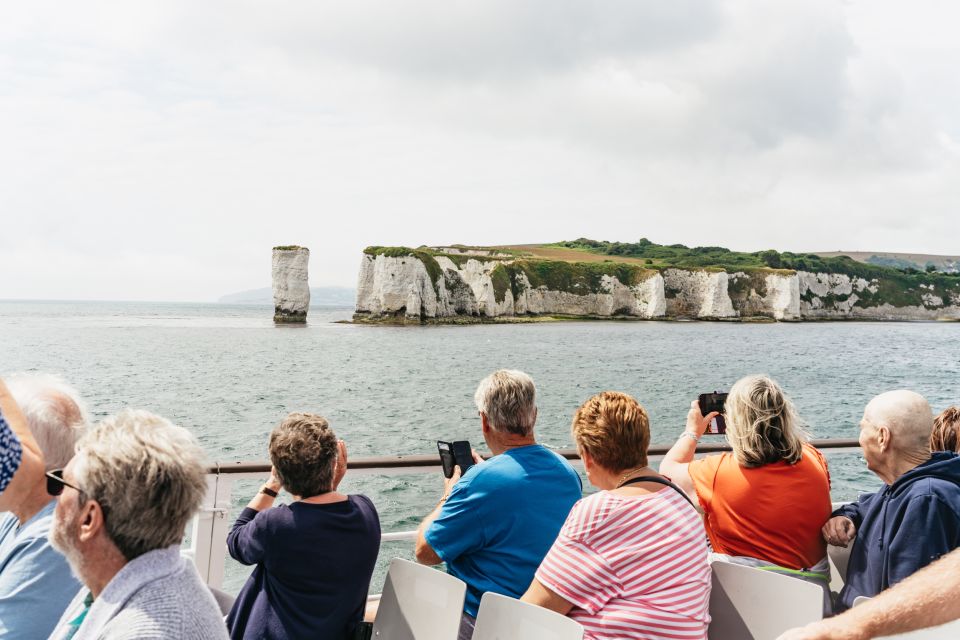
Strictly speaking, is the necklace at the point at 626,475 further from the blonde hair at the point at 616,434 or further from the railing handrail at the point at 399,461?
the railing handrail at the point at 399,461

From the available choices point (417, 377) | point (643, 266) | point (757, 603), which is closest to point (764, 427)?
point (757, 603)

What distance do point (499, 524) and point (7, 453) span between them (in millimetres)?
1587

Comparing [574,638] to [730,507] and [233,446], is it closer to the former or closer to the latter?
[730,507]

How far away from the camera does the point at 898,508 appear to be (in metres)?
2.39

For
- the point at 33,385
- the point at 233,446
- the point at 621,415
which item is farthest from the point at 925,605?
the point at 233,446

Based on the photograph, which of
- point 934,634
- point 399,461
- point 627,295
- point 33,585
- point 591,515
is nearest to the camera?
point 934,634

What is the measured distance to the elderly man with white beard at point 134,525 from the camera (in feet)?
4.42

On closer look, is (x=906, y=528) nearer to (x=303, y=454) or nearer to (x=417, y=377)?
(x=303, y=454)

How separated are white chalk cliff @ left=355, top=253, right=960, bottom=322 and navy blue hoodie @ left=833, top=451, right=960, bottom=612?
73.3 meters

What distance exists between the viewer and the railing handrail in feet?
10.4

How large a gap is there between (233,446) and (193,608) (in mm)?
20103

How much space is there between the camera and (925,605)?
1.21 meters

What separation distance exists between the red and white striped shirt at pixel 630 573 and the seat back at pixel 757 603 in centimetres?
16

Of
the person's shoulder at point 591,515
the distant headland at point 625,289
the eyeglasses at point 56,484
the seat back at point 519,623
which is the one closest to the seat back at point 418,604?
the seat back at point 519,623
